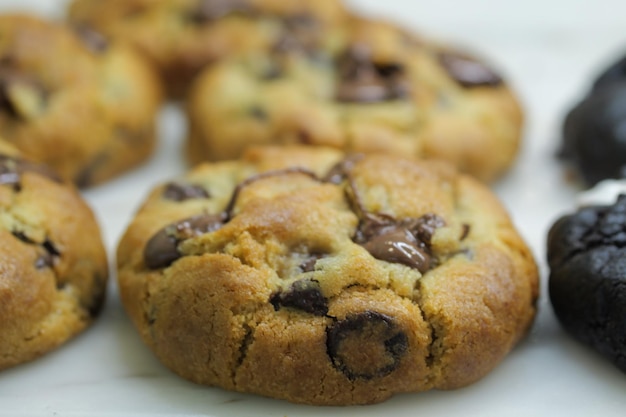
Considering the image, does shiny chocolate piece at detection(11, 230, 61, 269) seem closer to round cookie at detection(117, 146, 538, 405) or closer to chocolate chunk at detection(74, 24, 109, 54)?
round cookie at detection(117, 146, 538, 405)

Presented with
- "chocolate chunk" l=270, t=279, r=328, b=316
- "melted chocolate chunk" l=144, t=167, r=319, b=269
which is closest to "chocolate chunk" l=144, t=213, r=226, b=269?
"melted chocolate chunk" l=144, t=167, r=319, b=269

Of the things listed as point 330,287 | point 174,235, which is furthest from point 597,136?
point 174,235

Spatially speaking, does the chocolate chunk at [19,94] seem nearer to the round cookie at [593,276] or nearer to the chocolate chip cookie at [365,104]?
the chocolate chip cookie at [365,104]

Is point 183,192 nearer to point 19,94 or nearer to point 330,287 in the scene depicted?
point 330,287

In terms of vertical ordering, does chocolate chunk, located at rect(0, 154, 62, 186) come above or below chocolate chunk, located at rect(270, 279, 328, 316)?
above

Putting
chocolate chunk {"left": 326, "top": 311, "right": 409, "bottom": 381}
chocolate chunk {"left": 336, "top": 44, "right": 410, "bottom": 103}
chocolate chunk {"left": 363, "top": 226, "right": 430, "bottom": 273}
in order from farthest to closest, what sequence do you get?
chocolate chunk {"left": 336, "top": 44, "right": 410, "bottom": 103}
chocolate chunk {"left": 363, "top": 226, "right": 430, "bottom": 273}
chocolate chunk {"left": 326, "top": 311, "right": 409, "bottom": 381}

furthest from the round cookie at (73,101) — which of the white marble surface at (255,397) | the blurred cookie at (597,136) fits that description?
the blurred cookie at (597,136)
